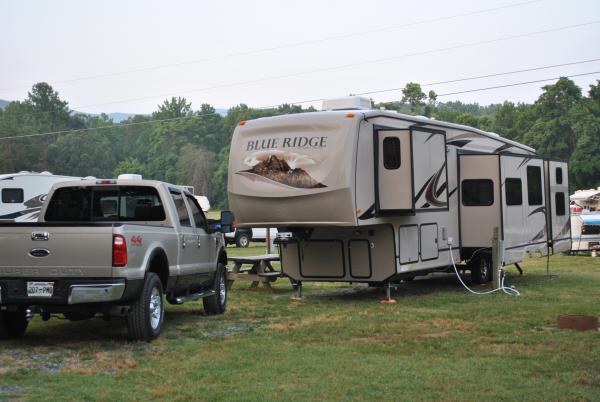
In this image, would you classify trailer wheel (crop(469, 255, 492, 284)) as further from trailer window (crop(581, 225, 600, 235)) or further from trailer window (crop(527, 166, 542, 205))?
trailer window (crop(581, 225, 600, 235))

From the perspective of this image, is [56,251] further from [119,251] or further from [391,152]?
[391,152]

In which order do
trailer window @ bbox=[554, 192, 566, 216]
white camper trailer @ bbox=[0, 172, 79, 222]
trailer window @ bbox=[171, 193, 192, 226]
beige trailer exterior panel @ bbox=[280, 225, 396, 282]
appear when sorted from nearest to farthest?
trailer window @ bbox=[171, 193, 192, 226]
beige trailer exterior panel @ bbox=[280, 225, 396, 282]
trailer window @ bbox=[554, 192, 566, 216]
white camper trailer @ bbox=[0, 172, 79, 222]

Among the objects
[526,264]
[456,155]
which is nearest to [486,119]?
[526,264]

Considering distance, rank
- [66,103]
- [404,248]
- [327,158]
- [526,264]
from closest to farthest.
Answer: [327,158]
[404,248]
[526,264]
[66,103]

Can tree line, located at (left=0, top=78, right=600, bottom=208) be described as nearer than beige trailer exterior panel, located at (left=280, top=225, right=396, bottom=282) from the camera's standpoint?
No

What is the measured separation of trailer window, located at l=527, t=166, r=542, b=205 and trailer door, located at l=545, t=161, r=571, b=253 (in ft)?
1.81

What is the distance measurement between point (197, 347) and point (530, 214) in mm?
10662

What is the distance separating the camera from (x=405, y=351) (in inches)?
363

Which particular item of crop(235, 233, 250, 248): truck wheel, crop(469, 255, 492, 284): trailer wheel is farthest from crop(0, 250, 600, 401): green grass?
crop(235, 233, 250, 248): truck wheel

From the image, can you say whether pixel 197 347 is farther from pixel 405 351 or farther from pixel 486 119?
pixel 486 119

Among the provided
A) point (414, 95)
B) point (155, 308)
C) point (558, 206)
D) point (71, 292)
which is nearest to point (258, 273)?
point (155, 308)

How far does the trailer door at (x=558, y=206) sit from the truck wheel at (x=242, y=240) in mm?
17237

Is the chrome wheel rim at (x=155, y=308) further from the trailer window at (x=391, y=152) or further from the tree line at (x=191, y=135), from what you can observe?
the tree line at (x=191, y=135)

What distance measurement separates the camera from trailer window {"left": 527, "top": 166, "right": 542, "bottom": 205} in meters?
18.1
